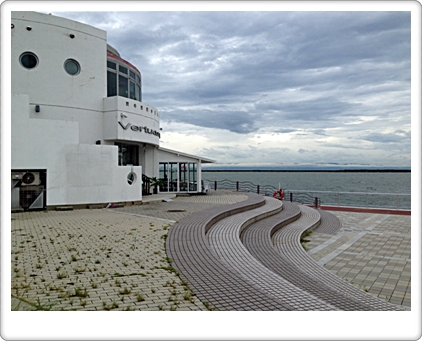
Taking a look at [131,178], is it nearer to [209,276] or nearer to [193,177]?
[193,177]

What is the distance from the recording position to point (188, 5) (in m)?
4.57

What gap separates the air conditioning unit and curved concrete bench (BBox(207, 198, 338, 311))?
7.60 m

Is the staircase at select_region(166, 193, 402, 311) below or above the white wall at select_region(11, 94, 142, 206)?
below

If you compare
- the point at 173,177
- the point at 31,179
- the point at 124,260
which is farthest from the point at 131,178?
the point at 124,260

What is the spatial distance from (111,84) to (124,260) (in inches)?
546

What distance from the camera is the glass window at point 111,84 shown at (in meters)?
18.3

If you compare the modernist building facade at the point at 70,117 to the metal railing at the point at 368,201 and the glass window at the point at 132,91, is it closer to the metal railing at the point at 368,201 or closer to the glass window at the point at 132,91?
the glass window at the point at 132,91

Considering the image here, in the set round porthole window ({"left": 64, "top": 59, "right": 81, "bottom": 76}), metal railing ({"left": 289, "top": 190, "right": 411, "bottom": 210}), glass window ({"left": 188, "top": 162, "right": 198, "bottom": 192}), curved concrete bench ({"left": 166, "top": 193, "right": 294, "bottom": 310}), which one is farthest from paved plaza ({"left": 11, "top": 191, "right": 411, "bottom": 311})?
glass window ({"left": 188, "top": 162, "right": 198, "bottom": 192})

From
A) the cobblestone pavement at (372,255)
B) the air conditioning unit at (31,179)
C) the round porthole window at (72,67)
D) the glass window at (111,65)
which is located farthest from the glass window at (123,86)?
the cobblestone pavement at (372,255)

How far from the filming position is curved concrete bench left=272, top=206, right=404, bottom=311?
5955 mm

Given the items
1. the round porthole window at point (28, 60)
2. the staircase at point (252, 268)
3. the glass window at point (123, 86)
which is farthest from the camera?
the glass window at point (123, 86)

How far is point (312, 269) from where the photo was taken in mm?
8102

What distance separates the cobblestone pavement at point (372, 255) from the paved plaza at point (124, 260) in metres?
0.02

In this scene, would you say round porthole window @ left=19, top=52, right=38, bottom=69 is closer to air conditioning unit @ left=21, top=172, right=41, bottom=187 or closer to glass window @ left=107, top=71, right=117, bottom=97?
glass window @ left=107, top=71, right=117, bottom=97
